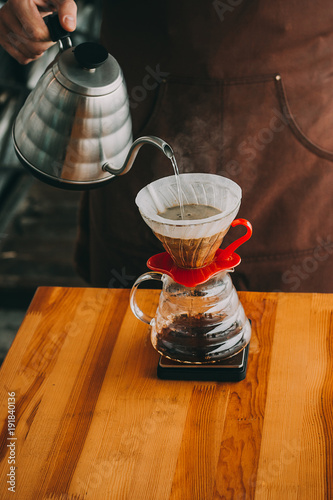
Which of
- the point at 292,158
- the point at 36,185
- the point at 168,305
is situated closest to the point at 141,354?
the point at 168,305

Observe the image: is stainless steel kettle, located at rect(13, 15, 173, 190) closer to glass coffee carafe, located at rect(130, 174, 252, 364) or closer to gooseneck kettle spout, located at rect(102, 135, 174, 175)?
gooseneck kettle spout, located at rect(102, 135, 174, 175)

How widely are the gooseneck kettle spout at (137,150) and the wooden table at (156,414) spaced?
0.34m

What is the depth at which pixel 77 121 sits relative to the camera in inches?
42.6

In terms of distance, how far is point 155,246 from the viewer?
1.62 metres

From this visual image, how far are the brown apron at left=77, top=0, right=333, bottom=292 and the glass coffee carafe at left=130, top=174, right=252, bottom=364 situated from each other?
397 millimetres

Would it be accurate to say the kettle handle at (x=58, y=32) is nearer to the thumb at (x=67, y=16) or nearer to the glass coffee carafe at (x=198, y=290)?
the thumb at (x=67, y=16)

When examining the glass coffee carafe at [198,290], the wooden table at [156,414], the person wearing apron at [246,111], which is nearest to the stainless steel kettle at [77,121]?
the glass coffee carafe at [198,290]

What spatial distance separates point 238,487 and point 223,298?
1.05 feet

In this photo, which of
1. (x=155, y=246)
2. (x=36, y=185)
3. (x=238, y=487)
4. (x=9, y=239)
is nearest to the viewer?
(x=238, y=487)

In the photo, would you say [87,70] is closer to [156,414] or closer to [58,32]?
[58,32]

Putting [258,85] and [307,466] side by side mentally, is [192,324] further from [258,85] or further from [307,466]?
[258,85]

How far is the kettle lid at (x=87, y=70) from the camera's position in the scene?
41.3 inches

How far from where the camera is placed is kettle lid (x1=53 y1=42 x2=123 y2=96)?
105 cm

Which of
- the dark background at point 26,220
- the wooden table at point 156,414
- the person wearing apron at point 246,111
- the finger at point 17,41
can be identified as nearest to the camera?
the wooden table at point 156,414
